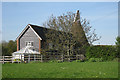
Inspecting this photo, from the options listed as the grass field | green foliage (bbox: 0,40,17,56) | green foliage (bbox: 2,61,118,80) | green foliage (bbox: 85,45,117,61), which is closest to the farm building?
green foliage (bbox: 0,40,17,56)

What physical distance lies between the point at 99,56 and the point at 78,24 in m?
6.47

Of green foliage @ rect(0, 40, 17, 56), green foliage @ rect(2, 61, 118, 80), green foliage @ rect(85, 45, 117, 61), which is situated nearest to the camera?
green foliage @ rect(2, 61, 118, 80)

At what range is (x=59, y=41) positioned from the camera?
33.7 m

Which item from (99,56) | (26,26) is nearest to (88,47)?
(99,56)

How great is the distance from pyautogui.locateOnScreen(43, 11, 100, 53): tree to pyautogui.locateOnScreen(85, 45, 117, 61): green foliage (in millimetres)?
2532

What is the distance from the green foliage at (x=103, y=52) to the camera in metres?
29.5

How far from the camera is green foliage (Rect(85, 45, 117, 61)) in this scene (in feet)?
96.6

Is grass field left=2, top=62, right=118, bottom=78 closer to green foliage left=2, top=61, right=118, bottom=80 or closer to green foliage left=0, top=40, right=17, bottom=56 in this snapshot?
green foliage left=2, top=61, right=118, bottom=80

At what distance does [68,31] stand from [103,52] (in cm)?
678

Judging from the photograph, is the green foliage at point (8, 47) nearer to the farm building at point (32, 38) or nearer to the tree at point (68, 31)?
the farm building at point (32, 38)

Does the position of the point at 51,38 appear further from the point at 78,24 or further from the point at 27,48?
the point at 27,48

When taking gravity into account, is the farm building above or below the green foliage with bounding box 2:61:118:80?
above

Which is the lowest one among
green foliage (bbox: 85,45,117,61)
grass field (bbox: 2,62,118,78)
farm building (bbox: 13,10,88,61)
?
grass field (bbox: 2,62,118,78)

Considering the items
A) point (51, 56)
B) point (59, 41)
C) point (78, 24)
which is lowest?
point (51, 56)
